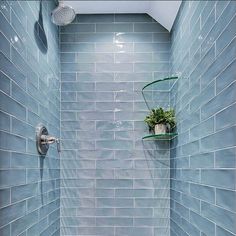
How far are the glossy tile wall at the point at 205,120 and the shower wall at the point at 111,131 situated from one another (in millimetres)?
284

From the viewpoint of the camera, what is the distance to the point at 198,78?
1716 millimetres

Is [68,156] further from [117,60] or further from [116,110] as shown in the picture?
[117,60]

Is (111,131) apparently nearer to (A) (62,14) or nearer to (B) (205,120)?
(A) (62,14)

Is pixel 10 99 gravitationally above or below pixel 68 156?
above

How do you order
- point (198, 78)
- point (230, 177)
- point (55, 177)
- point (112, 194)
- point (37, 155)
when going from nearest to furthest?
point (230, 177), point (198, 78), point (37, 155), point (55, 177), point (112, 194)

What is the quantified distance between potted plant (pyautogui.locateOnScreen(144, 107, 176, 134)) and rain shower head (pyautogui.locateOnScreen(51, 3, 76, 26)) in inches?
33.3

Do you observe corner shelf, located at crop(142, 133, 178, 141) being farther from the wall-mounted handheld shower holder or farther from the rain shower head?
the rain shower head

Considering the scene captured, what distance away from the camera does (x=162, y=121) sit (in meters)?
2.34

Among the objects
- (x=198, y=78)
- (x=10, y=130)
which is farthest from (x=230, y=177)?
(x=10, y=130)

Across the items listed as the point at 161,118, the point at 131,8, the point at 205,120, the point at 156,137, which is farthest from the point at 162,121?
the point at 131,8

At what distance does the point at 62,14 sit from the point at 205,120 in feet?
3.47

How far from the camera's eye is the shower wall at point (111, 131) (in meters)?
2.56

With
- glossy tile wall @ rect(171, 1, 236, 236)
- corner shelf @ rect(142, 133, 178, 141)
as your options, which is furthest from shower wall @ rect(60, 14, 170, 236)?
glossy tile wall @ rect(171, 1, 236, 236)

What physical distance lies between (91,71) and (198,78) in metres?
1.13
